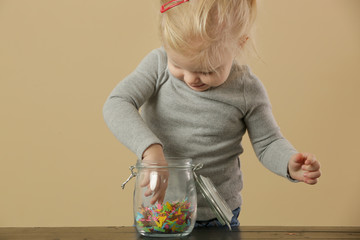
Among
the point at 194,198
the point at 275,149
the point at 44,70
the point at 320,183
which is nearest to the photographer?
the point at 194,198

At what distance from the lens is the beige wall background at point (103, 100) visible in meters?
1.94

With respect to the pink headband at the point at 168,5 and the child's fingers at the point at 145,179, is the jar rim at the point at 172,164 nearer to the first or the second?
Answer: the child's fingers at the point at 145,179

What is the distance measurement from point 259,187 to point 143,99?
124cm

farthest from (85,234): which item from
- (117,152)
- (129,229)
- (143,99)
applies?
(117,152)

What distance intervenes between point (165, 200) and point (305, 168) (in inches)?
9.3

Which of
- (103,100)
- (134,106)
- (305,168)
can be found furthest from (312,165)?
(103,100)

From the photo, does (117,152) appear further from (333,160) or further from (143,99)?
(143,99)

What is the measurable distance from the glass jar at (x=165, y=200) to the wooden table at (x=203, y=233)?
24 mm

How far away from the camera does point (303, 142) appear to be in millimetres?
2025

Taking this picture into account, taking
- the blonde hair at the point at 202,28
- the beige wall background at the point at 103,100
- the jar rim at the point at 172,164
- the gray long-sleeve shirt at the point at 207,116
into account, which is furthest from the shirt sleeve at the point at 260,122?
the beige wall background at the point at 103,100

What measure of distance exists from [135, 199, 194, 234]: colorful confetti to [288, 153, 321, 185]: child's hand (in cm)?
20

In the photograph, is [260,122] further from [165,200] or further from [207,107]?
[165,200]

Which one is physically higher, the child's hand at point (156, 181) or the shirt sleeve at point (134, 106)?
the shirt sleeve at point (134, 106)

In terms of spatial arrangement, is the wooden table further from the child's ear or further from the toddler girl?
the child's ear
